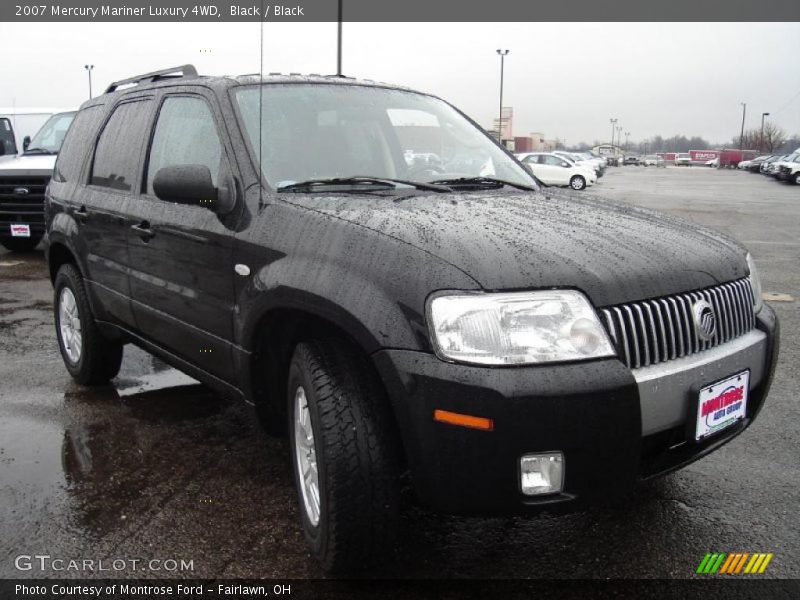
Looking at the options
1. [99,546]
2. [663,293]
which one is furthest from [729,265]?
[99,546]

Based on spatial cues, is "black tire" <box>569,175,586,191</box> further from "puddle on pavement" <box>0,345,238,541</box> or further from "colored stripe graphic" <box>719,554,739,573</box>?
"colored stripe graphic" <box>719,554,739,573</box>

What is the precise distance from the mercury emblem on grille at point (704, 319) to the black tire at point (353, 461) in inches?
42.0

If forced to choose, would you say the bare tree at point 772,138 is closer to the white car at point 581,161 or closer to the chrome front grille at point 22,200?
the white car at point 581,161

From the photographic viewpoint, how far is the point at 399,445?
93.4 inches

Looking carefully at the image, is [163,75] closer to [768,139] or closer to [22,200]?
[22,200]

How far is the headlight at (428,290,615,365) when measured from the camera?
212 centimetres

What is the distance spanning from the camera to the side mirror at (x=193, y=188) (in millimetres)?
2898

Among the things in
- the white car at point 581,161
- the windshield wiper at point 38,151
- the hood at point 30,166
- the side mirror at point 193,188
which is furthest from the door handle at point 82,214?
the white car at point 581,161

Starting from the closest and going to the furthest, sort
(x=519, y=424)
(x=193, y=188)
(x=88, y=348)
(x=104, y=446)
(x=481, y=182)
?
(x=519, y=424)
(x=193, y=188)
(x=481, y=182)
(x=104, y=446)
(x=88, y=348)

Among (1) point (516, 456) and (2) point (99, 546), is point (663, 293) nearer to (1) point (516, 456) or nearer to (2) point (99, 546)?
(1) point (516, 456)

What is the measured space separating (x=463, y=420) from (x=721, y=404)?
101cm

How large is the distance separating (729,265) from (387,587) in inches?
67.5

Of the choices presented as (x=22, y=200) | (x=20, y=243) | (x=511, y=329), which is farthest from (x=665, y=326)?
(x=20, y=243)

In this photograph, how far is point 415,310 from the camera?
7.13 feet
